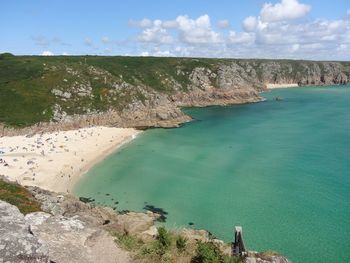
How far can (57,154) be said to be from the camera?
68562 mm

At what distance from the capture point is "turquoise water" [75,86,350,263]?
38.4 metres

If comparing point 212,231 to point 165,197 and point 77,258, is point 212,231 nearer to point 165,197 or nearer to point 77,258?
point 165,197

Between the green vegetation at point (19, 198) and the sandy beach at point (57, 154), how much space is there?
14.2 meters

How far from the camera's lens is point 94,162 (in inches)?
2621

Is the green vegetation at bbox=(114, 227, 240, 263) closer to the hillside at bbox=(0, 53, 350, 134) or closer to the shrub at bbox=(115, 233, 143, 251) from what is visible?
the shrub at bbox=(115, 233, 143, 251)

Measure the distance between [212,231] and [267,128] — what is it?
223ft

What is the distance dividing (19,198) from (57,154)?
117ft

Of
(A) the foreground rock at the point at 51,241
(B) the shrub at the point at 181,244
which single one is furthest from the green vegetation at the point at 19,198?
(B) the shrub at the point at 181,244

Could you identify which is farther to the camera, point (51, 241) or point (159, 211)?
point (159, 211)

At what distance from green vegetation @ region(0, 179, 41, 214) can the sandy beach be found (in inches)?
561

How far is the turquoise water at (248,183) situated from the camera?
3844cm

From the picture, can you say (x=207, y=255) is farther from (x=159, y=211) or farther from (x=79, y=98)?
(x=79, y=98)

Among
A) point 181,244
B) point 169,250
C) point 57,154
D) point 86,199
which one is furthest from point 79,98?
point 169,250

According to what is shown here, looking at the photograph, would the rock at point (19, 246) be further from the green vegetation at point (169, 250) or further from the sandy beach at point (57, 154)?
the sandy beach at point (57, 154)
